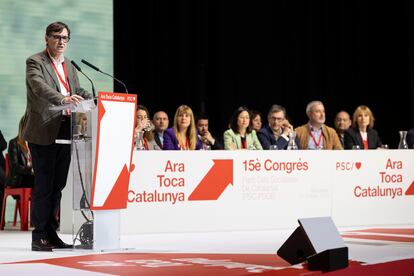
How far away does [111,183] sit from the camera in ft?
15.1

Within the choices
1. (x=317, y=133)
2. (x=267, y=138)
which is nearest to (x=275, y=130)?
(x=267, y=138)

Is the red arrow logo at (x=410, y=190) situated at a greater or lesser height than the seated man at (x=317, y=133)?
lesser

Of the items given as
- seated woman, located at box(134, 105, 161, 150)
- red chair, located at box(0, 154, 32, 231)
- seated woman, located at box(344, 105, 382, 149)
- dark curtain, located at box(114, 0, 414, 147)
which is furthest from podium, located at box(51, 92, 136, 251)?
dark curtain, located at box(114, 0, 414, 147)

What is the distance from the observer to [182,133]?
7098 millimetres

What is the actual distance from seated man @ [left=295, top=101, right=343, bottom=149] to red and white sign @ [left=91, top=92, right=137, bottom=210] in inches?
121

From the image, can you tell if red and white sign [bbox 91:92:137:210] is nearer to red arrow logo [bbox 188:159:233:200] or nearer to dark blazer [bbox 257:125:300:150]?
red arrow logo [bbox 188:159:233:200]

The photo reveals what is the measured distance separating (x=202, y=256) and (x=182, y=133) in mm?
2934

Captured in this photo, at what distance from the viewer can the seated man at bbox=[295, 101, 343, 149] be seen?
741 cm

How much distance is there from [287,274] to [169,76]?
260 inches

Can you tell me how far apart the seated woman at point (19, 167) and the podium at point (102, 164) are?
2.68m

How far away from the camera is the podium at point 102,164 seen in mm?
4500

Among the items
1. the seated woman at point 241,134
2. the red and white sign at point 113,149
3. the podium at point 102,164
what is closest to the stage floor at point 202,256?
the podium at point 102,164

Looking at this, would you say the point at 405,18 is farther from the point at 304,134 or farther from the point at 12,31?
the point at 12,31

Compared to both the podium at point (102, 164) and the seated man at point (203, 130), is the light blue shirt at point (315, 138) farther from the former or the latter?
the podium at point (102, 164)
